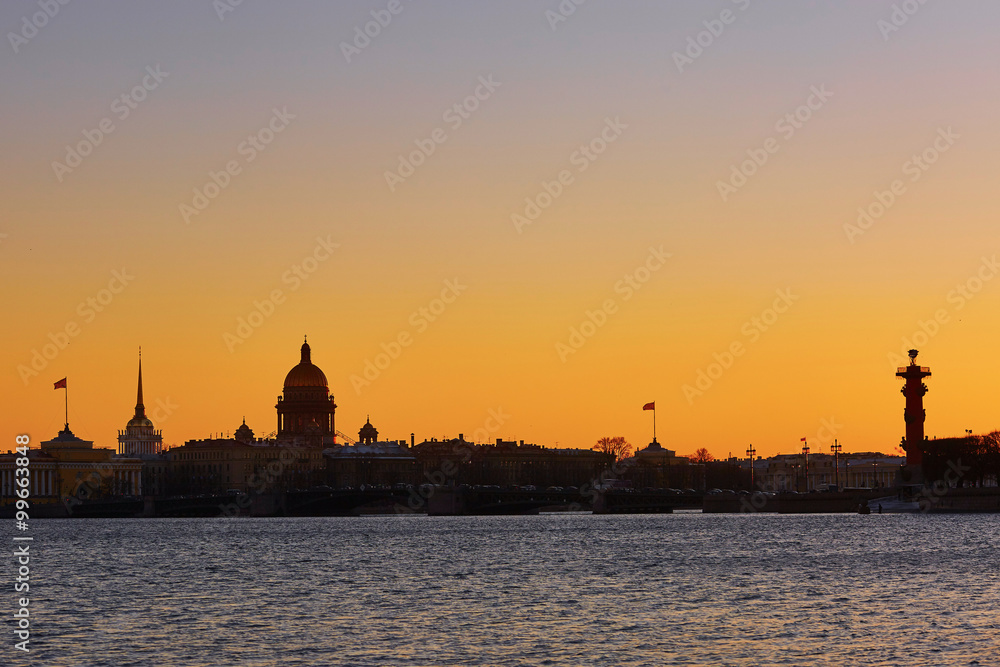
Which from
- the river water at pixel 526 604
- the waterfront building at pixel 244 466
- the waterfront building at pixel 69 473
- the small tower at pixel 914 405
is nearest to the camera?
the river water at pixel 526 604

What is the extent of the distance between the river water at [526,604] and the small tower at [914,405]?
50.6 m

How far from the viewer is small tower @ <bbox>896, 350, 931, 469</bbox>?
127125 millimetres

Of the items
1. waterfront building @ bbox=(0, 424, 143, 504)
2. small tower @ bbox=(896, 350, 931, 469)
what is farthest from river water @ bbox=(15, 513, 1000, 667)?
waterfront building @ bbox=(0, 424, 143, 504)

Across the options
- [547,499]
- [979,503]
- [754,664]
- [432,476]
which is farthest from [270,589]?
[432,476]

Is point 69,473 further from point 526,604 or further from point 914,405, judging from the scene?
point 526,604

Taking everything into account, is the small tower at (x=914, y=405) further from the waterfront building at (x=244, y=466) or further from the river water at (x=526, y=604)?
the waterfront building at (x=244, y=466)

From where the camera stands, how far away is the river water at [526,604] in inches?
1310

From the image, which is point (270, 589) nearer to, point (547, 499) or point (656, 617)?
point (656, 617)

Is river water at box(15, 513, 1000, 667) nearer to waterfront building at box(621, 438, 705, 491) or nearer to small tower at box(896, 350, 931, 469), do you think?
small tower at box(896, 350, 931, 469)

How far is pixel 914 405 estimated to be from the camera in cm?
12731

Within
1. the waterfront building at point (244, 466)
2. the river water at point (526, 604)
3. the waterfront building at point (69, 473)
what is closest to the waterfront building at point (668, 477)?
the waterfront building at point (244, 466)

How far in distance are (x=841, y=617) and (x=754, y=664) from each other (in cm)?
772

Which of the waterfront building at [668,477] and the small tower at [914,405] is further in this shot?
the waterfront building at [668,477]

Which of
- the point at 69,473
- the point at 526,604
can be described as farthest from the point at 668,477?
the point at 526,604
